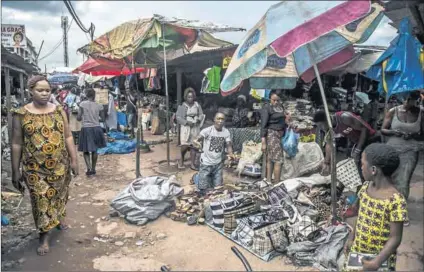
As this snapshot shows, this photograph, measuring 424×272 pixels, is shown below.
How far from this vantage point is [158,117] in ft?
44.1

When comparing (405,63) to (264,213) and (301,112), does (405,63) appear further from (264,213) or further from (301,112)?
(301,112)

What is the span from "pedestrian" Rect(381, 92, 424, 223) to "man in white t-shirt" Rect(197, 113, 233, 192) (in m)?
2.28

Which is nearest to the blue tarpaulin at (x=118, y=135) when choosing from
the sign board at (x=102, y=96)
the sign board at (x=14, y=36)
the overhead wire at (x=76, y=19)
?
the sign board at (x=102, y=96)

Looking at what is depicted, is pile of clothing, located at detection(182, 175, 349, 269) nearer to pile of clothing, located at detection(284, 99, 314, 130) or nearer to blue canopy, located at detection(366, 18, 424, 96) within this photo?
blue canopy, located at detection(366, 18, 424, 96)

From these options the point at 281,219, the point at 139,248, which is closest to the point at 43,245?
the point at 139,248

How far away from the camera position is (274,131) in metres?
6.17

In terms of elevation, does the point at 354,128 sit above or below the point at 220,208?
above

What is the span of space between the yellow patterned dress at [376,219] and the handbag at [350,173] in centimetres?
270

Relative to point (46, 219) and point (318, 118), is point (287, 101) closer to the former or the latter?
point (318, 118)

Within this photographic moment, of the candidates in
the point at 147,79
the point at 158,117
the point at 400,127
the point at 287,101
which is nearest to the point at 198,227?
the point at 400,127

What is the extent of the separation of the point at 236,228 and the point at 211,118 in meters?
6.52

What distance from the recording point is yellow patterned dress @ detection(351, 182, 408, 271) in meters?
2.17

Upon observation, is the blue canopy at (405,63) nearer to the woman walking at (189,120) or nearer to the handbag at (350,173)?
the handbag at (350,173)

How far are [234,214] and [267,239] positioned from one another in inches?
25.5
